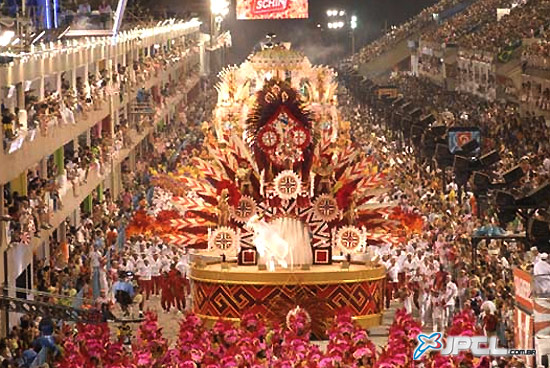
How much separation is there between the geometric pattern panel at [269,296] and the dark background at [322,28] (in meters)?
96.1

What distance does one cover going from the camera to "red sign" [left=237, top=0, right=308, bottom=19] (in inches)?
4689

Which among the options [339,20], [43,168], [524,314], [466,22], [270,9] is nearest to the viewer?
[524,314]

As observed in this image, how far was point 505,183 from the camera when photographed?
3519 centimetres


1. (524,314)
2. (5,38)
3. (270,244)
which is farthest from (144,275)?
(524,314)

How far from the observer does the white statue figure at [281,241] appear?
108 ft

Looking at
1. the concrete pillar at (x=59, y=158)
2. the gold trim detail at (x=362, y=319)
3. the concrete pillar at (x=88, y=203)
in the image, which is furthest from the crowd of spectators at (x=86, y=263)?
the gold trim detail at (x=362, y=319)

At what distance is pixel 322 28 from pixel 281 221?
101775mm

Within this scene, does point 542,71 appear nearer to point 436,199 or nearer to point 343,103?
point 436,199

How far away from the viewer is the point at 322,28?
13425cm

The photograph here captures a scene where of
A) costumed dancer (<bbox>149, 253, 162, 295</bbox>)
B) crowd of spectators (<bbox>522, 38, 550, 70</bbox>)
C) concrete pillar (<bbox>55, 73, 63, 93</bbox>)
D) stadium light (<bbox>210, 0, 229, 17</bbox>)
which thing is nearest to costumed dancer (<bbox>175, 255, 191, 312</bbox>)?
costumed dancer (<bbox>149, 253, 162, 295</bbox>)

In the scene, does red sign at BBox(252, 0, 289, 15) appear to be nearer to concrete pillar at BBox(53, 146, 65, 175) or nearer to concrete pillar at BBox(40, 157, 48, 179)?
concrete pillar at BBox(53, 146, 65, 175)

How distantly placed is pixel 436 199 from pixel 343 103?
4682 cm

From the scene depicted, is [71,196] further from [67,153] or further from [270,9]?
[270,9]

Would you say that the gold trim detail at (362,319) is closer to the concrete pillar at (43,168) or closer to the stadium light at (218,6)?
the concrete pillar at (43,168)
